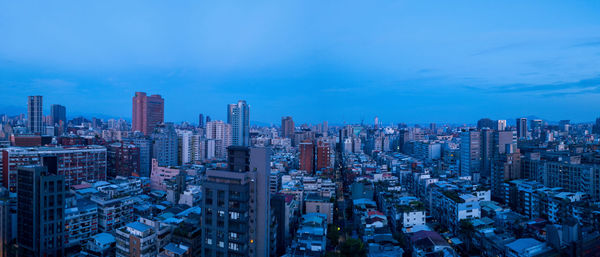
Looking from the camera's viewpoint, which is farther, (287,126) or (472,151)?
(287,126)

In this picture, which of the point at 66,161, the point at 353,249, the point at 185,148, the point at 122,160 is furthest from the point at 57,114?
the point at 353,249

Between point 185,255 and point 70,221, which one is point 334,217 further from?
point 70,221

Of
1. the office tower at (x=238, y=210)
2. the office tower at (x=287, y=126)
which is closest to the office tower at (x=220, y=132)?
the office tower at (x=287, y=126)

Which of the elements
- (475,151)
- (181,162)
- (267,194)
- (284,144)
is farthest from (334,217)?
(284,144)

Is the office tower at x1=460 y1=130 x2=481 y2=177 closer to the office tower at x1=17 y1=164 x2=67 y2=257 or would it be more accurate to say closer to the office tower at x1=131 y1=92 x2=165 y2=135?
the office tower at x1=17 y1=164 x2=67 y2=257

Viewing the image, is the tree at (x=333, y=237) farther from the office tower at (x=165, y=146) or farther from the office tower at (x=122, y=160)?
the office tower at (x=165, y=146)

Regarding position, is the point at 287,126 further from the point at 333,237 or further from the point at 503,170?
the point at 333,237
